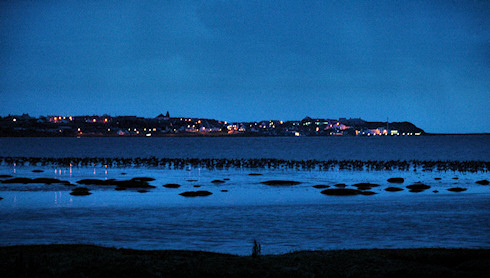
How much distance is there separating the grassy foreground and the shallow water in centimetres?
591

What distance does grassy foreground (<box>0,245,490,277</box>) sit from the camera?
14.6 metres

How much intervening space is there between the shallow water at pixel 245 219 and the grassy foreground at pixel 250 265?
19.4ft

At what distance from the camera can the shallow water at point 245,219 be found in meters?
25.3

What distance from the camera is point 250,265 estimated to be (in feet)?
52.0

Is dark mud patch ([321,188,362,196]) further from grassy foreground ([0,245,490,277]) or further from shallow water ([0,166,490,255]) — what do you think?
grassy foreground ([0,245,490,277])

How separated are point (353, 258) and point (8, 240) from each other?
17.1m

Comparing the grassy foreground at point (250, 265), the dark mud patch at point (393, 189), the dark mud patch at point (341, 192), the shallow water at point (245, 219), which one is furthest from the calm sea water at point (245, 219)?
the grassy foreground at point (250, 265)

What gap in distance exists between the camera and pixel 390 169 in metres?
83.1

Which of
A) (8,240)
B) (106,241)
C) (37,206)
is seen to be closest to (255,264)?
(106,241)

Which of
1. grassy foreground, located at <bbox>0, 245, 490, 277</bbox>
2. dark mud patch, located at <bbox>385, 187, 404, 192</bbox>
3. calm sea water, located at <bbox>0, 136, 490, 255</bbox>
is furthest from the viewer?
dark mud patch, located at <bbox>385, 187, 404, 192</bbox>

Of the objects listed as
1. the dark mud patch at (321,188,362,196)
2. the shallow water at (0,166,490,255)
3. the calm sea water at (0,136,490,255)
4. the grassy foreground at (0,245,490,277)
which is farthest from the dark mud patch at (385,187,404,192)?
the grassy foreground at (0,245,490,277)

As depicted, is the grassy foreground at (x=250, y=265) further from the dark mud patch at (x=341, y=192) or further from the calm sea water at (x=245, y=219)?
the dark mud patch at (x=341, y=192)

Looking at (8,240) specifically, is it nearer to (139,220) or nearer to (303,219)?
(139,220)

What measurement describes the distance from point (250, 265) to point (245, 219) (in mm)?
16929
